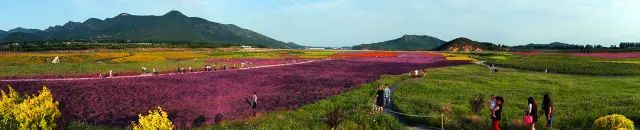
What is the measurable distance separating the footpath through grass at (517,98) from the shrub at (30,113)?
56.8 feet

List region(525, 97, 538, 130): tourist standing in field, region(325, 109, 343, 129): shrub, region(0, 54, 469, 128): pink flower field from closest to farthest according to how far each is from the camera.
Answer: region(325, 109, 343, 129): shrub < region(525, 97, 538, 130): tourist standing in field < region(0, 54, 469, 128): pink flower field

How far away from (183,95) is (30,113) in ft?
54.9

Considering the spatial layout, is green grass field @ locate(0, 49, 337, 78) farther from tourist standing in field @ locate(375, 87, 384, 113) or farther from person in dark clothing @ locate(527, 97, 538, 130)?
person in dark clothing @ locate(527, 97, 538, 130)

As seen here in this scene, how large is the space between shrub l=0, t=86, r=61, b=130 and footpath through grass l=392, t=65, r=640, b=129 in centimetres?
1732

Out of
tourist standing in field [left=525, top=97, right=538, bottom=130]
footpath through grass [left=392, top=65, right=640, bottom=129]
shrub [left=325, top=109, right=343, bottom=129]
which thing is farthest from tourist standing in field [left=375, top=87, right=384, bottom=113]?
tourist standing in field [left=525, top=97, right=538, bottom=130]

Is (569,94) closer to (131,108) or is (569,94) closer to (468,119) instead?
(468,119)

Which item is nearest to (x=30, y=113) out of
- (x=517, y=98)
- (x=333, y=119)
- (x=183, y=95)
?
(x=333, y=119)

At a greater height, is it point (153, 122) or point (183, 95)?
point (153, 122)

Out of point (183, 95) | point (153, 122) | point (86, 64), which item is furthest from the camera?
point (86, 64)

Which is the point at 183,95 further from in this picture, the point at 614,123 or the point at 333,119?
the point at 614,123

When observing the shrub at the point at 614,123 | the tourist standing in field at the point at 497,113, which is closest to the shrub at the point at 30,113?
the tourist standing in field at the point at 497,113

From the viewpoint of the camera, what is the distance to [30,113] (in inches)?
866

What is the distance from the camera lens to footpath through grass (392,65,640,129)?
28172mm

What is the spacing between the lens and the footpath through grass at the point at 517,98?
28.2 m
